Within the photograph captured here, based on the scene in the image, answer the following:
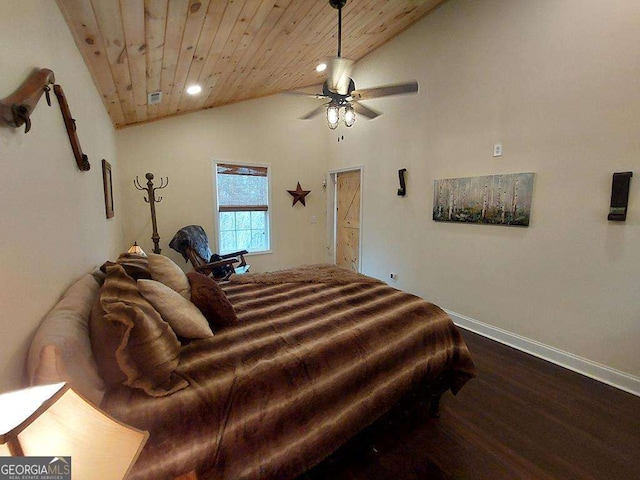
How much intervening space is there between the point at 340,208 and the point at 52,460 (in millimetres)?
4902

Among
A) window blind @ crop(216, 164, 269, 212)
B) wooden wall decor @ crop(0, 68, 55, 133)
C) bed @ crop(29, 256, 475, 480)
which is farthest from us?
window blind @ crop(216, 164, 269, 212)

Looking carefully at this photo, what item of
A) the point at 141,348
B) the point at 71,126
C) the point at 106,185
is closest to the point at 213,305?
the point at 141,348

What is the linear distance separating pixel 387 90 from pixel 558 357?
9.17 feet

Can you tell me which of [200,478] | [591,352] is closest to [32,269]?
[200,478]

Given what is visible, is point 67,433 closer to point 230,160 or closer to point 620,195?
point 620,195

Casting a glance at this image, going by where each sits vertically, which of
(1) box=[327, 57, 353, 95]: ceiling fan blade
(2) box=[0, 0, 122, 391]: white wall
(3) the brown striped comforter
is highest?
(1) box=[327, 57, 353, 95]: ceiling fan blade

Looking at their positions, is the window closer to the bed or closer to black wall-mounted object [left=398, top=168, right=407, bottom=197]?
black wall-mounted object [left=398, top=168, right=407, bottom=197]

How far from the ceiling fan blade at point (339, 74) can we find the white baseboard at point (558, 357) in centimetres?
277

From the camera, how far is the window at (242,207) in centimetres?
442

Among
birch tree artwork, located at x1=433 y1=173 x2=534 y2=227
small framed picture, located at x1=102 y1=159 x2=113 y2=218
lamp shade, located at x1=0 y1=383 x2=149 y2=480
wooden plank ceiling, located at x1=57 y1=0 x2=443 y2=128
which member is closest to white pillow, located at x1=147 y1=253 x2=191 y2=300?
lamp shade, located at x1=0 y1=383 x2=149 y2=480

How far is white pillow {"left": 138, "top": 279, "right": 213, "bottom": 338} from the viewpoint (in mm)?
1417

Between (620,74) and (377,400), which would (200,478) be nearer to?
(377,400)

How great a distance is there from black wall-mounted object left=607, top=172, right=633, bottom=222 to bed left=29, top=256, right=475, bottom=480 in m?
1.58

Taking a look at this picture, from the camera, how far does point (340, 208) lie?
5223 mm
